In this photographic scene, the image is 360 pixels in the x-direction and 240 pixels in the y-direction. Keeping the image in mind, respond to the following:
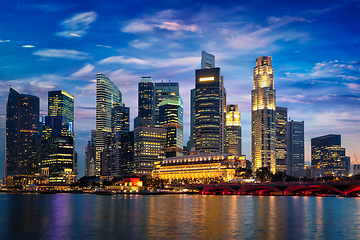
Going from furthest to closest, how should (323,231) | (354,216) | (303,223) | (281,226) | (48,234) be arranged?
(354,216) < (303,223) < (281,226) < (323,231) < (48,234)

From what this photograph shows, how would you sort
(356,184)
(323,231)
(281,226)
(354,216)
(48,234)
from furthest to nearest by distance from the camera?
(356,184) → (354,216) → (281,226) → (323,231) → (48,234)

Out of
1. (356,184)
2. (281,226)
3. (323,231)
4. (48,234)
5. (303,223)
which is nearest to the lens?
(48,234)

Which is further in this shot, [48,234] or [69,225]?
[69,225]

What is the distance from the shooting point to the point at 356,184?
195250 mm

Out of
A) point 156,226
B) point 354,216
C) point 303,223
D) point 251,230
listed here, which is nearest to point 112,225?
point 156,226

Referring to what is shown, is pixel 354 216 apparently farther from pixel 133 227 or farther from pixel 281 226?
pixel 133 227

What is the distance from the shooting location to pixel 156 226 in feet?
268

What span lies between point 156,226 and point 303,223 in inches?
1337

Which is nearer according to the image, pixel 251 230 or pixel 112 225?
pixel 251 230

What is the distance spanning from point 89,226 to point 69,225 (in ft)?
18.4

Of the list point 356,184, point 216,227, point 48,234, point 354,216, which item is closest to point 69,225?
point 48,234

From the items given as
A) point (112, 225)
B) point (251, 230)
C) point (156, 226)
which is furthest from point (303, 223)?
point (112, 225)

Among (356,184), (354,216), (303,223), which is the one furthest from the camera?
(356,184)

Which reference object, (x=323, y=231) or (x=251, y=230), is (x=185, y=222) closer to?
(x=251, y=230)
